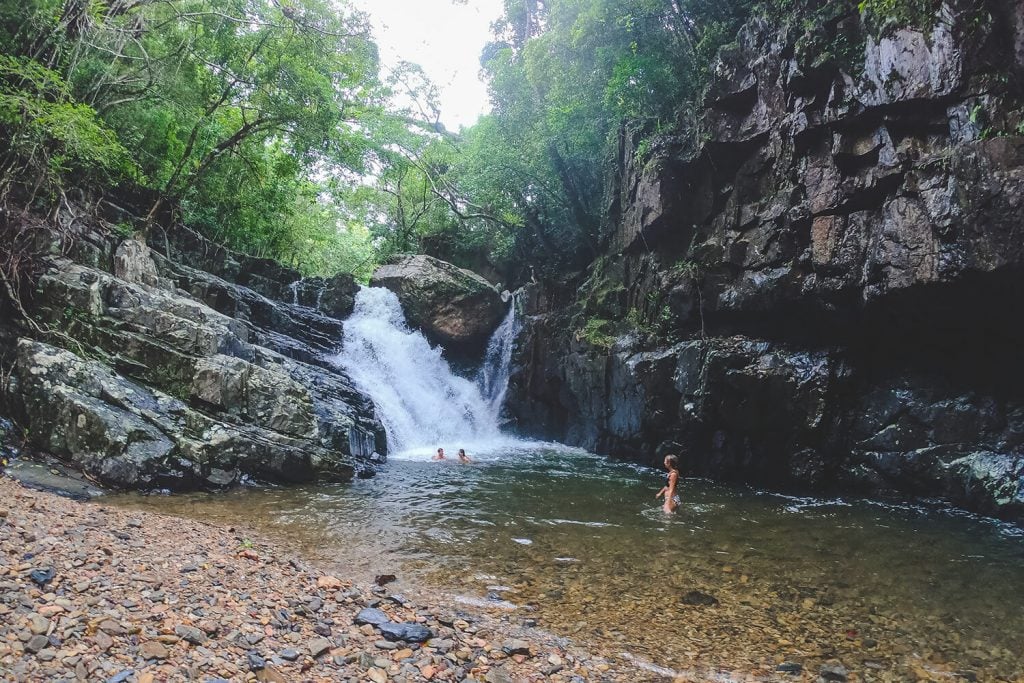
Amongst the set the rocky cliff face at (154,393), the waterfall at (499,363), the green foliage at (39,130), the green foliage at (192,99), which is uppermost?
the green foliage at (192,99)

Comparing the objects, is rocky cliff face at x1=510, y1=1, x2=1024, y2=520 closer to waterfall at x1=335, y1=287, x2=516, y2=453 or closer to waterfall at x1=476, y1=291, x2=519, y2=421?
waterfall at x1=335, y1=287, x2=516, y2=453

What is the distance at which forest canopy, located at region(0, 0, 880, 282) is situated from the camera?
10.2 meters

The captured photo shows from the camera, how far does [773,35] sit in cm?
1163

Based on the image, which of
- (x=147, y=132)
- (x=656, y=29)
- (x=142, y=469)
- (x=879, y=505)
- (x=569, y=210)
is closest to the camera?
(x=142, y=469)

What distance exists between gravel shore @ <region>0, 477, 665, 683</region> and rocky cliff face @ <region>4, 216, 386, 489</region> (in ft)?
8.93

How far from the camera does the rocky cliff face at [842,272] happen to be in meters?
8.32

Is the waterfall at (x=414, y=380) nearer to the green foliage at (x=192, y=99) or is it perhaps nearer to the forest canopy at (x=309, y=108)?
the forest canopy at (x=309, y=108)

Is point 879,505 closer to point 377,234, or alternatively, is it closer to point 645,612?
point 645,612

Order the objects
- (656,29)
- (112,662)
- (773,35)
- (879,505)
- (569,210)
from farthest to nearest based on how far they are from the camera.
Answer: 1. (569,210)
2. (656,29)
3. (773,35)
4. (879,505)
5. (112,662)

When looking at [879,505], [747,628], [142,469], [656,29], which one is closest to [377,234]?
[656,29]

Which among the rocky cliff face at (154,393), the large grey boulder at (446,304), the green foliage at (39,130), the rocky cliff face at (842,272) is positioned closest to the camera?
the rocky cliff face at (154,393)

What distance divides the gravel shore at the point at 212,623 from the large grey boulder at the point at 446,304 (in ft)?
50.3

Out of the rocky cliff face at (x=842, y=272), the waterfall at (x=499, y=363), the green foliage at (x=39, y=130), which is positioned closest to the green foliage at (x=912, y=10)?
the rocky cliff face at (x=842, y=272)

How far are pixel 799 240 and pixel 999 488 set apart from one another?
5311mm
